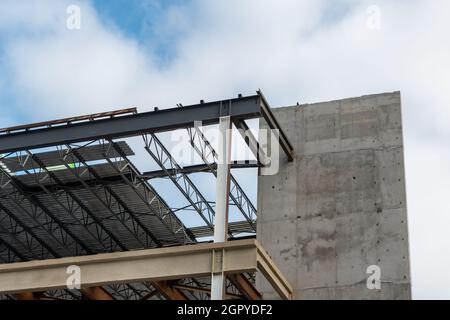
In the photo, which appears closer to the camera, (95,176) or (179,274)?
(179,274)

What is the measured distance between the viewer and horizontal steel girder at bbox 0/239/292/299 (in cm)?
2161

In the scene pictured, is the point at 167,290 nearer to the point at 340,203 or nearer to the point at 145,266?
the point at 145,266

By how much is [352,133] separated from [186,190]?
890cm

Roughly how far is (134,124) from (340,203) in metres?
6.36

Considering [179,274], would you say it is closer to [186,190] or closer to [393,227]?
[393,227]

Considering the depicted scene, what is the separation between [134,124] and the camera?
83.6ft

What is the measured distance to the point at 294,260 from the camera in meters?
25.4

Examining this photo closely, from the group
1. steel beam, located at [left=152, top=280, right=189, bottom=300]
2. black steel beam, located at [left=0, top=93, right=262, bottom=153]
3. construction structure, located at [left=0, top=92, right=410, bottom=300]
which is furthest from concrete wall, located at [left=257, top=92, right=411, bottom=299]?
black steel beam, located at [left=0, top=93, right=262, bottom=153]
